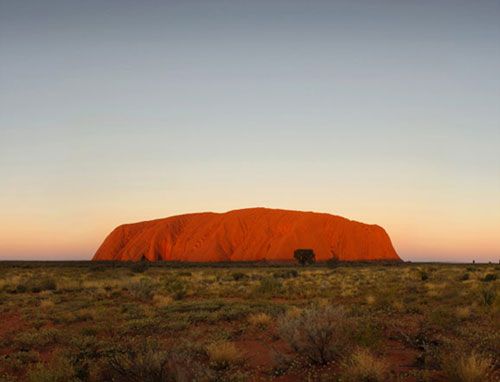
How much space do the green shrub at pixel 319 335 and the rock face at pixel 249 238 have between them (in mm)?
80533

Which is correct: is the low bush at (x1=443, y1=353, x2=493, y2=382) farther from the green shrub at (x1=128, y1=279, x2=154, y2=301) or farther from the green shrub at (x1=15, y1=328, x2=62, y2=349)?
the green shrub at (x1=128, y1=279, x2=154, y2=301)

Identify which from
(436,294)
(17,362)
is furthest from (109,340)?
(436,294)

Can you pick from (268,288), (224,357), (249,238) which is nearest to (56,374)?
(224,357)

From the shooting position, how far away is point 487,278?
2722 cm

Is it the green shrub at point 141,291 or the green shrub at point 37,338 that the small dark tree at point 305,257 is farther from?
the green shrub at point 37,338

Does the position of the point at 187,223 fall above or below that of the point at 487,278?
above

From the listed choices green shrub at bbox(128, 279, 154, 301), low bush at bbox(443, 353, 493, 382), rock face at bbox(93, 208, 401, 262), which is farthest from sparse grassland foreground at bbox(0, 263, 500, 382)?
rock face at bbox(93, 208, 401, 262)

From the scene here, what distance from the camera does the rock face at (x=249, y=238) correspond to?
94.6m

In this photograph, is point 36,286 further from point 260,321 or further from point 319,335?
point 319,335

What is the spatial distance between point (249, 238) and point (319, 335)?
294ft

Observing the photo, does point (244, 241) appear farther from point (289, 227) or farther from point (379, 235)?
point (379, 235)

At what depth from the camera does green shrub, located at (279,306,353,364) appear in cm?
830

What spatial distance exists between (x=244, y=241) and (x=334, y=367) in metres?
90.1

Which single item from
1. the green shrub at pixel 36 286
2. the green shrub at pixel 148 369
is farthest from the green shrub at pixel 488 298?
the green shrub at pixel 36 286
